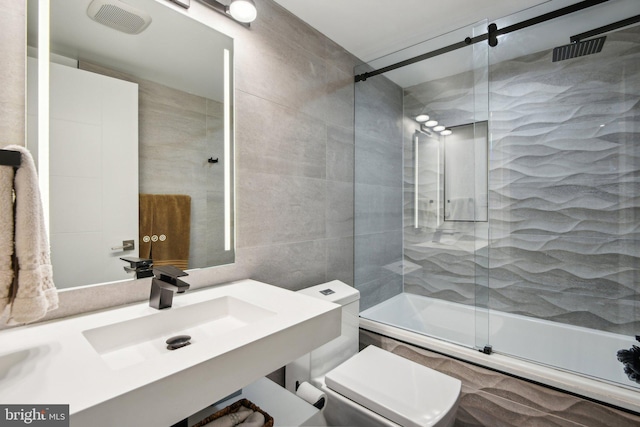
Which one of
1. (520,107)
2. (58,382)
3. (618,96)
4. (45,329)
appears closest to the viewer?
(58,382)

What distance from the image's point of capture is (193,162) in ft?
4.42

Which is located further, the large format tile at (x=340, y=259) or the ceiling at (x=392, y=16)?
the large format tile at (x=340, y=259)

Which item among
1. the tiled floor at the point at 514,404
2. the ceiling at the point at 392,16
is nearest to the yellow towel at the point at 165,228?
the ceiling at the point at 392,16

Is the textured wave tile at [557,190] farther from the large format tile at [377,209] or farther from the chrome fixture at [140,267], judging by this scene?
the chrome fixture at [140,267]

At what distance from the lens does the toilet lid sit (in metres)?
→ 1.21

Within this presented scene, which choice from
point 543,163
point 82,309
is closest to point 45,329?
point 82,309

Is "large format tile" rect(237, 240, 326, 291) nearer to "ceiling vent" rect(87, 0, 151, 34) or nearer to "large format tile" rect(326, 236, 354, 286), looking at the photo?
"large format tile" rect(326, 236, 354, 286)

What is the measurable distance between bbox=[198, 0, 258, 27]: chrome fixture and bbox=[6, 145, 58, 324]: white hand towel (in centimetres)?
105

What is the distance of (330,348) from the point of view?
166 centimetres

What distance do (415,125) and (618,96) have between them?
124 cm

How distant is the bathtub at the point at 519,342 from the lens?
1395 millimetres

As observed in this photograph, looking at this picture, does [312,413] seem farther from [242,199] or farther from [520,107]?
[520,107]

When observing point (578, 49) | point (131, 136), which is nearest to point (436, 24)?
point (578, 49)

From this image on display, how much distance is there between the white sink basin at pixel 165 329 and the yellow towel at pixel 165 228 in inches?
9.7
